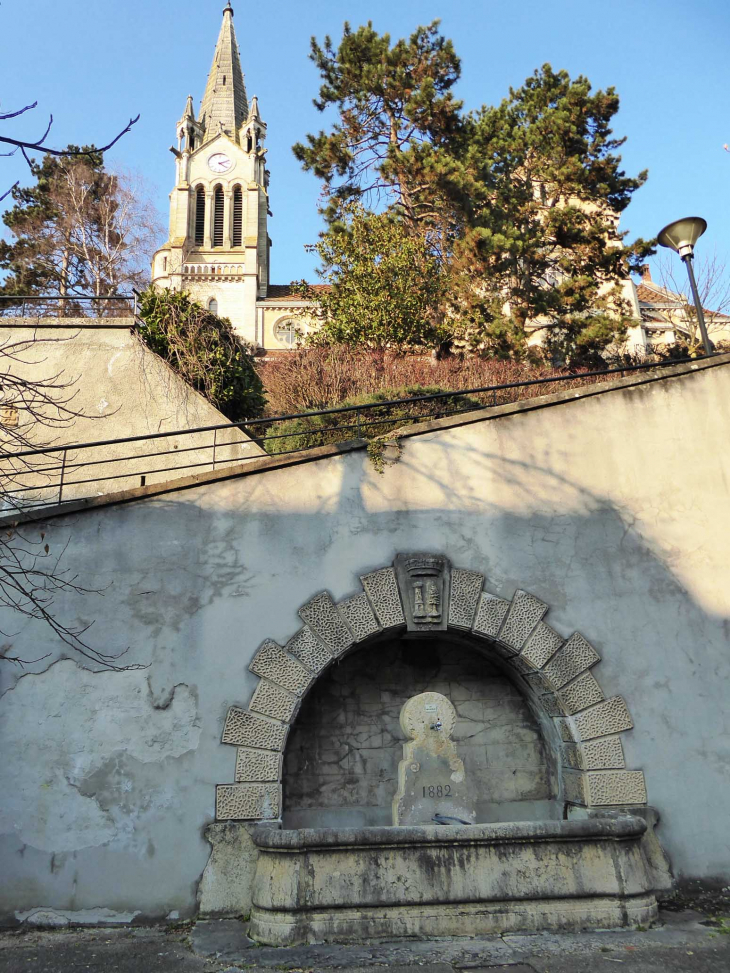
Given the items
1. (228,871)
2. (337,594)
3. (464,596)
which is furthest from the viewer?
(464,596)

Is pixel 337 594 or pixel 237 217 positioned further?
pixel 237 217

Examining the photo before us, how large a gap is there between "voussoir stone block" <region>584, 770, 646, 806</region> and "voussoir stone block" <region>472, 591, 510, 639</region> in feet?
4.89

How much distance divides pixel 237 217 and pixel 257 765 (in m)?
48.4

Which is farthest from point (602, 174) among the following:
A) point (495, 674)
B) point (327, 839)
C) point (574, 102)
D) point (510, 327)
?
point (327, 839)

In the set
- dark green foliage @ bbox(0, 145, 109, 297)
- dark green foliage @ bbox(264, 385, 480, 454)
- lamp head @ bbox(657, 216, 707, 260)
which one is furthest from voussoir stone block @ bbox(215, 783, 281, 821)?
dark green foliage @ bbox(0, 145, 109, 297)

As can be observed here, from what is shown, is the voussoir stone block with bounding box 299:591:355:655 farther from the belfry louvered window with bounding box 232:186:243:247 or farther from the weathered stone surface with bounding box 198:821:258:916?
the belfry louvered window with bounding box 232:186:243:247

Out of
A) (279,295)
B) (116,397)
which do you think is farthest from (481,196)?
(279,295)

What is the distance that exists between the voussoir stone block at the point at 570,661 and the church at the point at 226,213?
120 feet

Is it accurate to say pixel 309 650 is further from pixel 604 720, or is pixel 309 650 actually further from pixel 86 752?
pixel 604 720

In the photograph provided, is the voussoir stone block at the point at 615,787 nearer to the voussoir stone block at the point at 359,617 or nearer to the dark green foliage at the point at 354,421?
the voussoir stone block at the point at 359,617

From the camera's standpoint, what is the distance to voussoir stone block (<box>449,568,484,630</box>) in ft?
21.9

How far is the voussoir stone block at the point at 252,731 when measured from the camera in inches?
241

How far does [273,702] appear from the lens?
20.5 ft

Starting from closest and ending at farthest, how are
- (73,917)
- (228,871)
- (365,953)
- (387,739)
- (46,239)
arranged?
(365,953) < (73,917) < (228,871) < (387,739) < (46,239)
